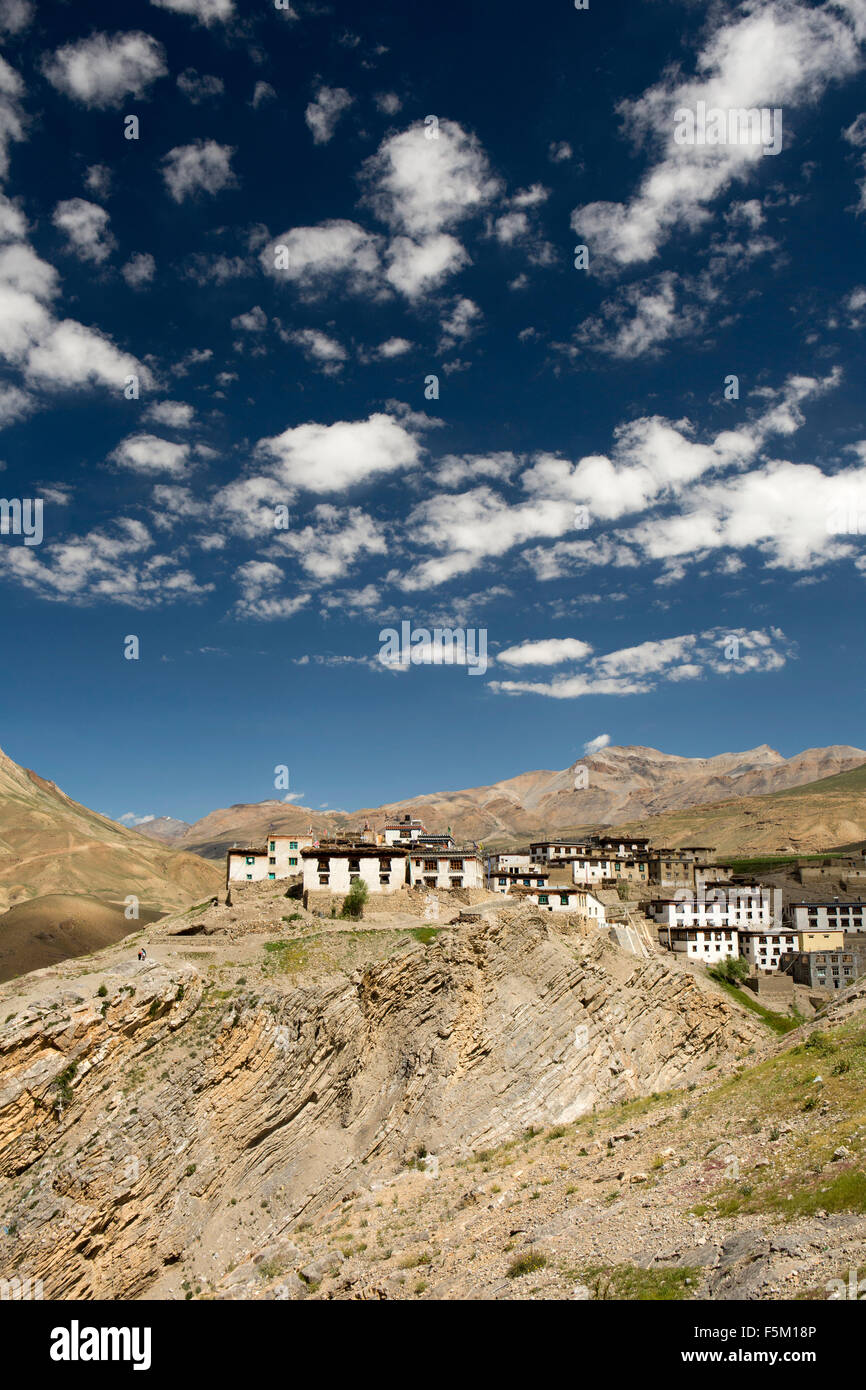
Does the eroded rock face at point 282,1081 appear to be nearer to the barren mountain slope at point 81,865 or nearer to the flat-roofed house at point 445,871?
the flat-roofed house at point 445,871

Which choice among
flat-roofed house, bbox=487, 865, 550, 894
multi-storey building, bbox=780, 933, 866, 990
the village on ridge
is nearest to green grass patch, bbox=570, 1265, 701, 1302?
the village on ridge

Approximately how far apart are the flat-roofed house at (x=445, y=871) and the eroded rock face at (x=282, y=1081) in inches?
420

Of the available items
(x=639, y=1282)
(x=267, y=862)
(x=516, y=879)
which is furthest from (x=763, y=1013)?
(x=639, y=1282)

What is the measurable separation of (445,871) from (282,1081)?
20.8m

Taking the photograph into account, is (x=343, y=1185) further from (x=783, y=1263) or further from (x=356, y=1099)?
(x=783, y=1263)

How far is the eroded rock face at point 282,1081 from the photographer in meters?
35.9

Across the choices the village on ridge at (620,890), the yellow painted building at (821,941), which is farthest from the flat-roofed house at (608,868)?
the yellow painted building at (821,941)

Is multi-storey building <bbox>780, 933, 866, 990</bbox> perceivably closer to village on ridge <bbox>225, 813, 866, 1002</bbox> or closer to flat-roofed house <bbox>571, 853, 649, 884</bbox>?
village on ridge <bbox>225, 813, 866, 1002</bbox>

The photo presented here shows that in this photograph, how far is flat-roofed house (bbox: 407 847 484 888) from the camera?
193ft

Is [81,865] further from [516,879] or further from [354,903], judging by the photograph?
[354,903]
